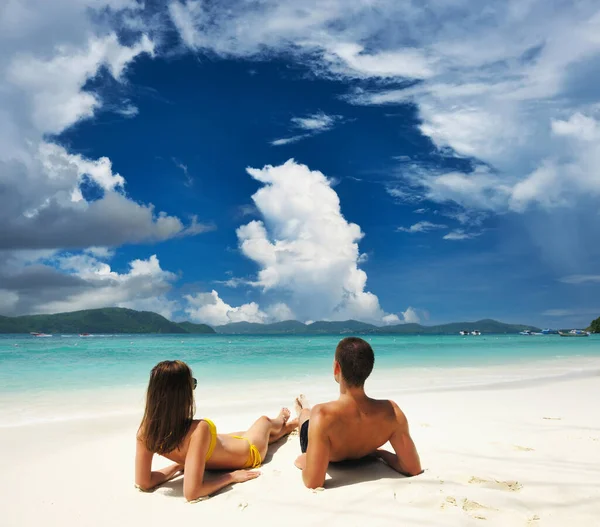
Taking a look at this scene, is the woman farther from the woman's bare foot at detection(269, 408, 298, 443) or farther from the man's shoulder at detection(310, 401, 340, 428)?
the woman's bare foot at detection(269, 408, 298, 443)

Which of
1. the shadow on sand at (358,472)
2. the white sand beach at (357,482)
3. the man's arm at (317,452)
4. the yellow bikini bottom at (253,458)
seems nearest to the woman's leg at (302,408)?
the white sand beach at (357,482)

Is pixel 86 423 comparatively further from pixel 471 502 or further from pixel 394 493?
pixel 471 502

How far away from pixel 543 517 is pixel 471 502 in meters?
0.52

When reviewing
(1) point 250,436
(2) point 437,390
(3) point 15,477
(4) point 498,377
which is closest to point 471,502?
(1) point 250,436

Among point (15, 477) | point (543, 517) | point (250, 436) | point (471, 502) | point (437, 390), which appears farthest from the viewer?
point (437, 390)

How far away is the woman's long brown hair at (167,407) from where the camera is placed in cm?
412

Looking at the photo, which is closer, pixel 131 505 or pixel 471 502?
pixel 471 502

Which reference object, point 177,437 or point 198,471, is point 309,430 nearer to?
point 198,471

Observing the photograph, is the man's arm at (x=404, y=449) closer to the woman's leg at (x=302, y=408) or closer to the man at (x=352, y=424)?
the man at (x=352, y=424)

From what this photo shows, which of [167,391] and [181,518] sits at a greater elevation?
[167,391]

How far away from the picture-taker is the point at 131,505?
408 cm

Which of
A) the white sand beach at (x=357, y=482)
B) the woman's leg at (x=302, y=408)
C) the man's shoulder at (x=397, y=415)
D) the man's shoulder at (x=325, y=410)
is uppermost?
the man's shoulder at (x=325, y=410)

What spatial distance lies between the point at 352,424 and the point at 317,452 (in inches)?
16.9

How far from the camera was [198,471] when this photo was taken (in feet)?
13.5
